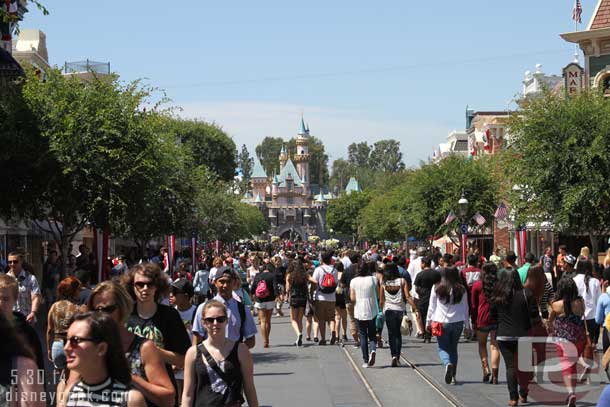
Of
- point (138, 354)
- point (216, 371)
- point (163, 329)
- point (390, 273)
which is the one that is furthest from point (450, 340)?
point (138, 354)

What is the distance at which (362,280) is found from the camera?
17.6 m

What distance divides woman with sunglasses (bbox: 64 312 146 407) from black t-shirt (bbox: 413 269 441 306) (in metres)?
15.4

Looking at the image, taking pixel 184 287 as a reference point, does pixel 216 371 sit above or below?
below

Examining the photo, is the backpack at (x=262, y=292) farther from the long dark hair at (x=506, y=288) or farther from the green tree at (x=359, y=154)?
the green tree at (x=359, y=154)

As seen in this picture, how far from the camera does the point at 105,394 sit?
5305 mm

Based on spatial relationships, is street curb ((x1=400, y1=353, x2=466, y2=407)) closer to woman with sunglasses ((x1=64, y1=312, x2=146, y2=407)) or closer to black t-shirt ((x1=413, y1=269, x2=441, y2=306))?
black t-shirt ((x1=413, y1=269, x2=441, y2=306))

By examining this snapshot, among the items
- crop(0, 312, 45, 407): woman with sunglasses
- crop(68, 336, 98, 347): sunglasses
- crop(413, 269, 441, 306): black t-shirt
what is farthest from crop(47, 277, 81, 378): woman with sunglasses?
crop(413, 269, 441, 306): black t-shirt

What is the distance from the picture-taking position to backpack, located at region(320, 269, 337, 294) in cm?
2158

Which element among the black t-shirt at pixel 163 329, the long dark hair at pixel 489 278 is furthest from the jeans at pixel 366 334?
the black t-shirt at pixel 163 329

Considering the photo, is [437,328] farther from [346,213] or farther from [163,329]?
[346,213]

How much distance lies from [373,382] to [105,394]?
10.5m

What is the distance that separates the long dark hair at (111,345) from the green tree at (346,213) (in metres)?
146

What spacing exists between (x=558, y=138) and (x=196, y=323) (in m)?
23.1

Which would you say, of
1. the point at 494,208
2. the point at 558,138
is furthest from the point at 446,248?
the point at 558,138
